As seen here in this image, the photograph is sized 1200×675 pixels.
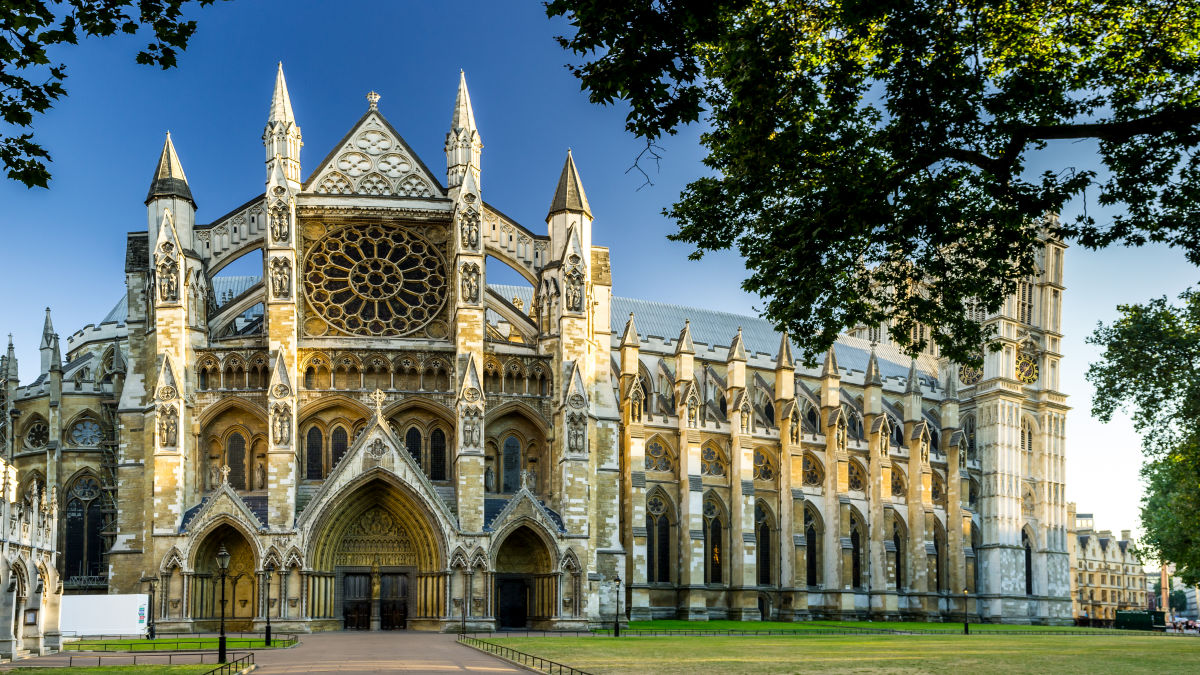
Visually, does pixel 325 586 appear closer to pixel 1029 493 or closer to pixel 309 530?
pixel 309 530

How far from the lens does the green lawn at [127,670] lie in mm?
26141

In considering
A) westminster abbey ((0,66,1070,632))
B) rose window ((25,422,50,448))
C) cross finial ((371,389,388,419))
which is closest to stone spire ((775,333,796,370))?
westminster abbey ((0,66,1070,632))

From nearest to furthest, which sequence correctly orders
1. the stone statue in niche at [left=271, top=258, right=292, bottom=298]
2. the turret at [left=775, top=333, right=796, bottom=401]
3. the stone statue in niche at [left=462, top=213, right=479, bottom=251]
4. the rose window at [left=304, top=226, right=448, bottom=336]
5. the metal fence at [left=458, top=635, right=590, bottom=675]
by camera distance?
1. the metal fence at [left=458, top=635, right=590, bottom=675]
2. the stone statue in niche at [left=271, top=258, right=292, bottom=298]
3. the stone statue in niche at [left=462, top=213, right=479, bottom=251]
4. the rose window at [left=304, top=226, right=448, bottom=336]
5. the turret at [left=775, top=333, right=796, bottom=401]

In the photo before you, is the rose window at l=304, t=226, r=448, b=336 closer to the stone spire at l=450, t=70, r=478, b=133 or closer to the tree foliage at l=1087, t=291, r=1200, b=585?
the stone spire at l=450, t=70, r=478, b=133

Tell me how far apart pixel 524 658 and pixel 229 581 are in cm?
2127

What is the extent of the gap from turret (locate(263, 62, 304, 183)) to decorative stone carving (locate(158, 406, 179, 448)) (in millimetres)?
10175

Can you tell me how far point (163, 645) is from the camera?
39375mm

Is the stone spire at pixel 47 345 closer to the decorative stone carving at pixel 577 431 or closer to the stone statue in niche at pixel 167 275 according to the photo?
the stone statue in niche at pixel 167 275

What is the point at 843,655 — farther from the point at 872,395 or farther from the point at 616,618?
the point at 872,395

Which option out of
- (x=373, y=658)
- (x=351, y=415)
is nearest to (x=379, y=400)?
(x=351, y=415)

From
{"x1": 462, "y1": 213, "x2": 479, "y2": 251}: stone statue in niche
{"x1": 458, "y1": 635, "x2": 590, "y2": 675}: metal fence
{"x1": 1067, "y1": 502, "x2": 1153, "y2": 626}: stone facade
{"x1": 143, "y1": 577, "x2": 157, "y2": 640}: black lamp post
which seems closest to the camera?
{"x1": 458, "y1": 635, "x2": 590, "y2": 675}: metal fence

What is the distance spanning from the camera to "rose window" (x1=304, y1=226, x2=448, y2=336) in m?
51.0

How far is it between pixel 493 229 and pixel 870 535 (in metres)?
34.0

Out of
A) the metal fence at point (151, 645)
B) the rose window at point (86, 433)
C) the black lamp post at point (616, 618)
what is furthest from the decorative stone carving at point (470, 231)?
the rose window at point (86, 433)
